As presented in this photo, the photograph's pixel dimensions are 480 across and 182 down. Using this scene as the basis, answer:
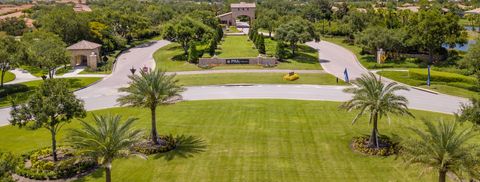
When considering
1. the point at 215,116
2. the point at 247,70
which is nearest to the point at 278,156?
the point at 215,116

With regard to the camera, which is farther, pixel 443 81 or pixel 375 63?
pixel 375 63

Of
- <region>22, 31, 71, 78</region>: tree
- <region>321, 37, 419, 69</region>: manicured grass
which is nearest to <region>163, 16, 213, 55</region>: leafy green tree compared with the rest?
<region>22, 31, 71, 78</region>: tree

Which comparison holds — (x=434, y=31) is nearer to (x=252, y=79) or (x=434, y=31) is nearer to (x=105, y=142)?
(x=252, y=79)

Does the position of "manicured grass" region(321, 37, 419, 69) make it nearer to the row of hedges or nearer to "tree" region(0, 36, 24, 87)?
the row of hedges

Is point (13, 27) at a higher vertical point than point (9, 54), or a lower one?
higher

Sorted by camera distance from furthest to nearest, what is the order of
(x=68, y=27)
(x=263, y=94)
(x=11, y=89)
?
(x=68, y=27)
(x=11, y=89)
(x=263, y=94)

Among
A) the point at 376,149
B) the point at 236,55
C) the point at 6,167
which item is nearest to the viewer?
the point at 6,167

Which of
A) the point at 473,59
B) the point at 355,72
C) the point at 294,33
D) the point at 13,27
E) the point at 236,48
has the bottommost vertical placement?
the point at 355,72

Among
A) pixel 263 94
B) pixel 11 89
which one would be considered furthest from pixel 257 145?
pixel 11 89
